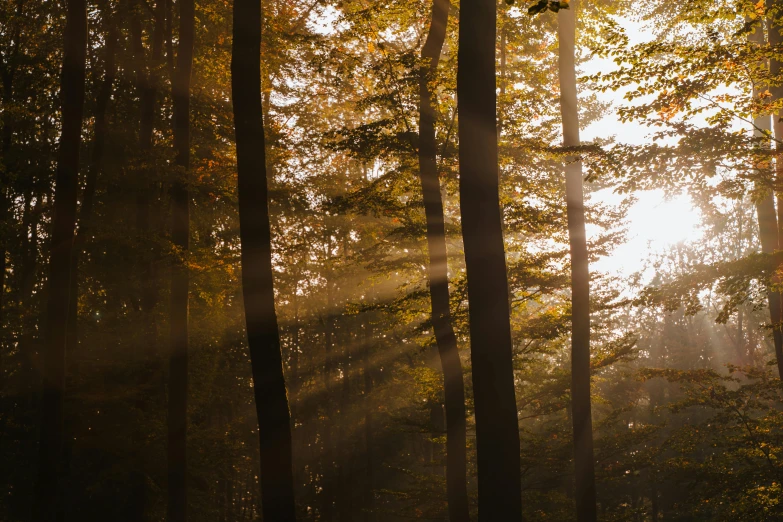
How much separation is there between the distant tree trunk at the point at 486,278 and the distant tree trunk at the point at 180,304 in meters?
7.46

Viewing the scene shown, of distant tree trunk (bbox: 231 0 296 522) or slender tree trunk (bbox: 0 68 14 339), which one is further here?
slender tree trunk (bbox: 0 68 14 339)

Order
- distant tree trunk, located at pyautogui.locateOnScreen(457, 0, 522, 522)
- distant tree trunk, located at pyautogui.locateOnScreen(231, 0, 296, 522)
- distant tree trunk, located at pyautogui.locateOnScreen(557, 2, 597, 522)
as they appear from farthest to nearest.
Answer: distant tree trunk, located at pyautogui.locateOnScreen(557, 2, 597, 522) < distant tree trunk, located at pyautogui.locateOnScreen(231, 0, 296, 522) < distant tree trunk, located at pyautogui.locateOnScreen(457, 0, 522, 522)

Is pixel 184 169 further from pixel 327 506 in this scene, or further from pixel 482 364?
pixel 327 506

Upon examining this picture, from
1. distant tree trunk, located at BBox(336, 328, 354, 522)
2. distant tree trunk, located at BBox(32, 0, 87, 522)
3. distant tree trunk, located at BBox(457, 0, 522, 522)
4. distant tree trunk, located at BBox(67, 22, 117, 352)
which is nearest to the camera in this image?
distant tree trunk, located at BBox(457, 0, 522, 522)

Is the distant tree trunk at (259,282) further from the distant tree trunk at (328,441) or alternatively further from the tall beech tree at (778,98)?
the distant tree trunk at (328,441)

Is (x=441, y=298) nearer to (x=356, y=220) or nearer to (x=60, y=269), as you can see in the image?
(x=60, y=269)

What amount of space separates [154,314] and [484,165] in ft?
37.2

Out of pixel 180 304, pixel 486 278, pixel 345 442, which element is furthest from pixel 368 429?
pixel 486 278

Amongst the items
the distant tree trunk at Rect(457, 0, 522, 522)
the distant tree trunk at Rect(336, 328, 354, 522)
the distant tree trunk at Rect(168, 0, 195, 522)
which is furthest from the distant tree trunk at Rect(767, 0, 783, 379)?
the distant tree trunk at Rect(336, 328, 354, 522)

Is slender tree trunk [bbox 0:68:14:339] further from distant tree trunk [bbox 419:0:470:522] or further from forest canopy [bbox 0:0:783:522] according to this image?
distant tree trunk [bbox 419:0:470:522]

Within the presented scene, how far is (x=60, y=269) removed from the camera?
10594 mm

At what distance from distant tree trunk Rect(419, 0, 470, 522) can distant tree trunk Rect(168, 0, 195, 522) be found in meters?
4.67

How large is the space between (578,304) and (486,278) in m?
7.19

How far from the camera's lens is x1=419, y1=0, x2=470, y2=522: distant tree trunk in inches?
417
